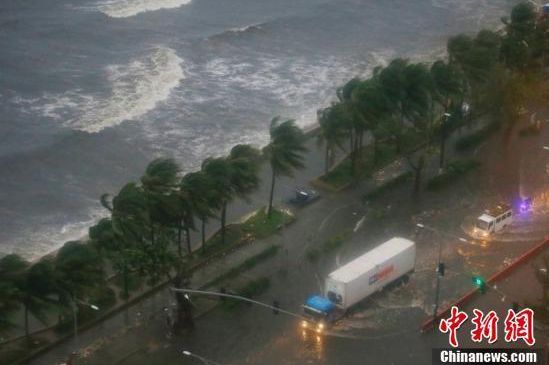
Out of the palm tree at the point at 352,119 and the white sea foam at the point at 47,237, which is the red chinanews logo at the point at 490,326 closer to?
the palm tree at the point at 352,119

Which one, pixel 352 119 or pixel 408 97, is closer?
pixel 352 119

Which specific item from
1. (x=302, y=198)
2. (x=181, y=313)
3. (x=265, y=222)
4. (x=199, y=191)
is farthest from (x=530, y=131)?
(x=181, y=313)

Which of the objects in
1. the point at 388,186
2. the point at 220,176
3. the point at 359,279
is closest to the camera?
the point at 359,279

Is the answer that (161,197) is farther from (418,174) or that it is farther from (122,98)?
(122,98)

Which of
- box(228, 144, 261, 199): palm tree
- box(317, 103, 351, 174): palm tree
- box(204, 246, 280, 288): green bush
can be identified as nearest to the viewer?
box(204, 246, 280, 288): green bush

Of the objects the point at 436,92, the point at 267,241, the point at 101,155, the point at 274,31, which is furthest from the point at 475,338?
the point at 274,31

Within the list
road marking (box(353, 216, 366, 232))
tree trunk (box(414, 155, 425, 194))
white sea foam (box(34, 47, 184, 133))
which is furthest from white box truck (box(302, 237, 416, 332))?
white sea foam (box(34, 47, 184, 133))

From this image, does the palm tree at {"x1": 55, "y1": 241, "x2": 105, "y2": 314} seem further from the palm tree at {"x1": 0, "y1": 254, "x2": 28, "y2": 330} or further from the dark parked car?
the dark parked car
